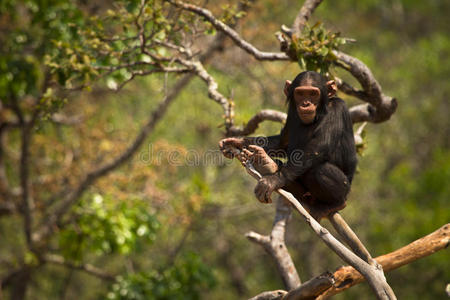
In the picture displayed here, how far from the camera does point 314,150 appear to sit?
3.19m

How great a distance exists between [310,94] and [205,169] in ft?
26.2

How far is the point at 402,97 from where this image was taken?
11539 mm

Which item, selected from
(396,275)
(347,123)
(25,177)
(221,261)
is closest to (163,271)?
(25,177)

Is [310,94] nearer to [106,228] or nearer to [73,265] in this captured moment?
[106,228]

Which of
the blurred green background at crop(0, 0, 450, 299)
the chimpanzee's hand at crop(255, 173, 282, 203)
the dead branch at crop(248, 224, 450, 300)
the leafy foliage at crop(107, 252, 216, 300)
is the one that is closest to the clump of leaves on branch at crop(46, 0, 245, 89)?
the blurred green background at crop(0, 0, 450, 299)

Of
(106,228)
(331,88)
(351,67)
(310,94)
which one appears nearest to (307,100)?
(310,94)

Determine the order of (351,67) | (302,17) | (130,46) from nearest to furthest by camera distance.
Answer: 1. (351,67)
2. (302,17)
3. (130,46)

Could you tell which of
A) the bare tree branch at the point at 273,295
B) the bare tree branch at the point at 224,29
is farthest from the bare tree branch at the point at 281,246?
the bare tree branch at the point at 224,29

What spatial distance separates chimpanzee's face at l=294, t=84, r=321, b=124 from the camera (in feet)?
10.5

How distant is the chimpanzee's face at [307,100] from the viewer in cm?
319

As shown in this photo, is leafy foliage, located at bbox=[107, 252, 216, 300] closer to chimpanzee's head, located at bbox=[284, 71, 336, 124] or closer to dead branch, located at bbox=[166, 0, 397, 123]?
dead branch, located at bbox=[166, 0, 397, 123]

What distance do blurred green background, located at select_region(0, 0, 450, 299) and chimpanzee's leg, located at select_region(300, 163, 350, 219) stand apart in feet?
6.84

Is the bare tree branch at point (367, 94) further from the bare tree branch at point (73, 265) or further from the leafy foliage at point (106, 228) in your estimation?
the bare tree branch at point (73, 265)

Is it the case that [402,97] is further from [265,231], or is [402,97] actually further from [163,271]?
[163,271]
